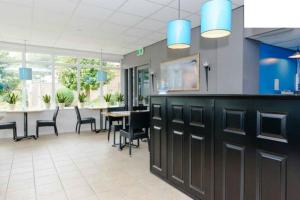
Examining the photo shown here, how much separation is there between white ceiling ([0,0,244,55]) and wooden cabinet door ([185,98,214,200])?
2276 millimetres

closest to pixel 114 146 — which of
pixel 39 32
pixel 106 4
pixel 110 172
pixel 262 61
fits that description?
pixel 110 172

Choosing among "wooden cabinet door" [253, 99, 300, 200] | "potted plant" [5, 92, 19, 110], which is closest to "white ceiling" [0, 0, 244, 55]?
"potted plant" [5, 92, 19, 110]

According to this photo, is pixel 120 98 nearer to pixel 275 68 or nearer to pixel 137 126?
pixel 137 126

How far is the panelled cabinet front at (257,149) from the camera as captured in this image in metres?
1.63

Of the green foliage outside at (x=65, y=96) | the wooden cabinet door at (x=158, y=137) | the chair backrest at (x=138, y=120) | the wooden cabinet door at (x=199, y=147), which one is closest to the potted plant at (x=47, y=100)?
the green foliage outside at (x=65, y=96)

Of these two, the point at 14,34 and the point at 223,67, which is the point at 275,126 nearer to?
the point at 223,67

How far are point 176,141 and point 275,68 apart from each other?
3.69 m

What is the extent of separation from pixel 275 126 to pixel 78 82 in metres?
7.38

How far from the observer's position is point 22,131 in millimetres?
6703

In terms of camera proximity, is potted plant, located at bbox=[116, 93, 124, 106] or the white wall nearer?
the white wall

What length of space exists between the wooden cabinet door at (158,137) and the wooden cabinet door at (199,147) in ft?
1.76

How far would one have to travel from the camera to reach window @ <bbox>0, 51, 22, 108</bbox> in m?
6.61

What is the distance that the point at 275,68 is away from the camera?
496 centimetres

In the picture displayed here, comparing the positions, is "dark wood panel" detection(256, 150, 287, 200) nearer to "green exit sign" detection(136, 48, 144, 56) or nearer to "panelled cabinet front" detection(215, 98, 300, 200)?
"panelled cabinet front" detection(215, 98, 300, 200)
